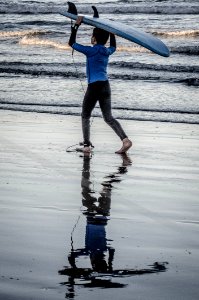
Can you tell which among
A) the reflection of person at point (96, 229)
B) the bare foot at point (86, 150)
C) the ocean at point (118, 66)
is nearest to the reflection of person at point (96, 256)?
Result: the reflection of person at point (96, 229)

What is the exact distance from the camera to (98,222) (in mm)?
5984

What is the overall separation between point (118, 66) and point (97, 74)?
670 inches

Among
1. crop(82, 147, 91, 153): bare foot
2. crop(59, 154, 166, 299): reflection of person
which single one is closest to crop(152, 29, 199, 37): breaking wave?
crop(82, 147, 91, 153): bare foot

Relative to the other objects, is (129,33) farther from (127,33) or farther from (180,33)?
(180,33)

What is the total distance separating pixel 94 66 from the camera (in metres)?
9.91

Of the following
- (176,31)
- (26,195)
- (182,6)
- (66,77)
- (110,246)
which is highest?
(182,6)

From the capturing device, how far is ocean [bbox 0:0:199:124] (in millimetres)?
16859

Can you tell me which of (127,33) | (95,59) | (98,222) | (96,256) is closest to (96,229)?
(98,222)

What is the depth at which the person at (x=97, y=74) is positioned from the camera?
9789 mm

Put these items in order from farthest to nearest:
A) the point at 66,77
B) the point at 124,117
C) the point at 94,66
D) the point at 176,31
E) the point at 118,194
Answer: the point at 176,31 < the point at 66,77 < the point at 124,117 < the point at 94,66 < the point at 118,194

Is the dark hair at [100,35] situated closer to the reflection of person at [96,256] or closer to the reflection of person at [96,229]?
the reflection of person at [96,229]

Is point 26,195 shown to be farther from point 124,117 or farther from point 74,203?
point 124,117

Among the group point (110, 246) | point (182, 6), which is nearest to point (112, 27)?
point (110, 246)

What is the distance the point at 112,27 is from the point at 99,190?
3.08m
